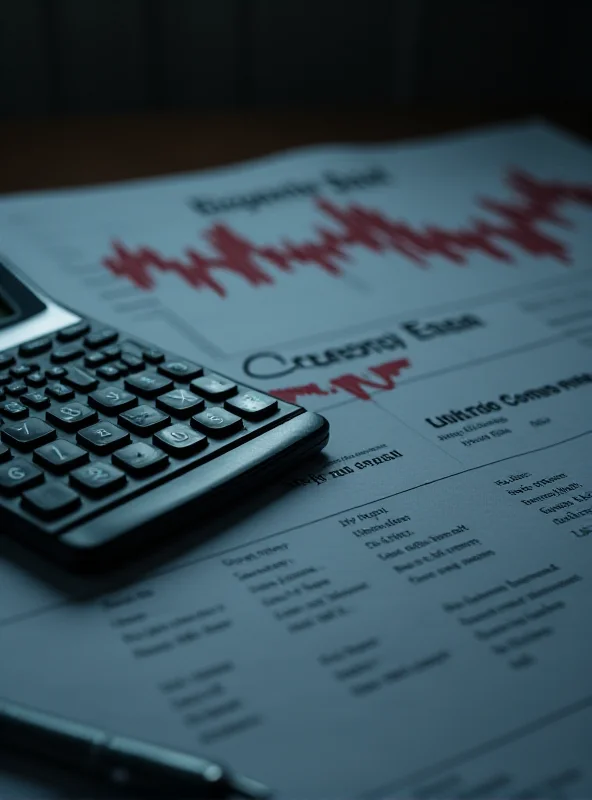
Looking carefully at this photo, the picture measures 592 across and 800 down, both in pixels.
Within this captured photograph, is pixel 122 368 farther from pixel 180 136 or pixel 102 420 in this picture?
pixel 180 136

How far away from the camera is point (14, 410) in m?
0.34

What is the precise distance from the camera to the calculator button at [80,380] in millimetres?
361

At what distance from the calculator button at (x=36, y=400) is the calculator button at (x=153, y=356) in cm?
5

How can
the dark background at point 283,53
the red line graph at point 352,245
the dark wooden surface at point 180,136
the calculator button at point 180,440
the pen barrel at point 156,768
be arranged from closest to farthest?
the pen barrel at point 156,768 < the calculator button at point 180,440 < the red line graph at point 352,245 < the dark wooden surface at point 180,136 < the dark background at point 283,53

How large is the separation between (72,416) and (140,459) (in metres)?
0.04

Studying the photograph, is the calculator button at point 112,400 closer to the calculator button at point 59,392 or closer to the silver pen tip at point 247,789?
the calculator button at point 59,392

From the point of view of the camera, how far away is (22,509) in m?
0.30

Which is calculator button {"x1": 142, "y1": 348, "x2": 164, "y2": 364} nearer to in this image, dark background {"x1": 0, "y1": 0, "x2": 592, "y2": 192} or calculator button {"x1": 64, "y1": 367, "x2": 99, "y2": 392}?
calculator button {"x1": 64, "y1": 367, "x2": 99, "y2": 392}

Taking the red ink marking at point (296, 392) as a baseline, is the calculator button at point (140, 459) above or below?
above

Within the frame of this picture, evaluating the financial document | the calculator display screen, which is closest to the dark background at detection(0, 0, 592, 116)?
the financial document

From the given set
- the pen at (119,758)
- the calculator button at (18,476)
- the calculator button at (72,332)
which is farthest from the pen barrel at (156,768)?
the calculator button at (72,332)

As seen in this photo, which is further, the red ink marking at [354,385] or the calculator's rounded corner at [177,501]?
the red ink marking at [354,385]

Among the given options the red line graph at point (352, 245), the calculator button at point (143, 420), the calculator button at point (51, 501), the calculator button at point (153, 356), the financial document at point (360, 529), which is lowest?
the financial document at point (360, 529)

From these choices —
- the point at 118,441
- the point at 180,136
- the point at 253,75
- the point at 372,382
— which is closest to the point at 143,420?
the point at 118,441
